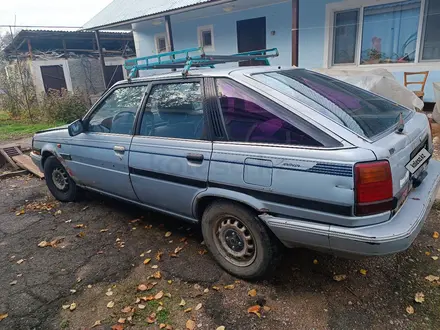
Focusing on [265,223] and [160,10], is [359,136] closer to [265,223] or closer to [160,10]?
[265,223]

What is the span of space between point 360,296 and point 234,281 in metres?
0.97

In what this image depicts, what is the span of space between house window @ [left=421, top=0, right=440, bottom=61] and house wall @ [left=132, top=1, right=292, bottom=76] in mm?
3336

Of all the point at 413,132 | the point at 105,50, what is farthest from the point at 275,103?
the point at 105,50

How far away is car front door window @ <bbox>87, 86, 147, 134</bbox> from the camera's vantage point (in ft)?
11.0

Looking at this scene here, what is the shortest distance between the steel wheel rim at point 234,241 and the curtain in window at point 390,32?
7.24 meters

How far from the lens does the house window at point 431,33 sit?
708 cm

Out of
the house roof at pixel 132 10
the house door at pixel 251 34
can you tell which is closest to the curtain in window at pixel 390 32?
the house door at pixel 251 34

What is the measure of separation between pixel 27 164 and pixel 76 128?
135 inches

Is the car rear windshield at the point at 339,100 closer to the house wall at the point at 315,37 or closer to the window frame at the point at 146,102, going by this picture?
the window frame at the point at 146,102

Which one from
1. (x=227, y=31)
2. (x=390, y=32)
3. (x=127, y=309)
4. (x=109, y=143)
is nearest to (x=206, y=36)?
(x=227, y=31)

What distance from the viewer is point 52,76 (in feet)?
51.4

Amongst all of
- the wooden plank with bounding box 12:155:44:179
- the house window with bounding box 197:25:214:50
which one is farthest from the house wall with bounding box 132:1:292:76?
the wooden plank with bounding box 12:155:44:179

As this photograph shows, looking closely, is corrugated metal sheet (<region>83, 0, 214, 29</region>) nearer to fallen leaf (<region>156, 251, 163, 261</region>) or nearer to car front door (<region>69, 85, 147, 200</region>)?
car front door (<region>69, 85, 147, 200</region>)

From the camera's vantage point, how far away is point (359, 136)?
209 centimetres
